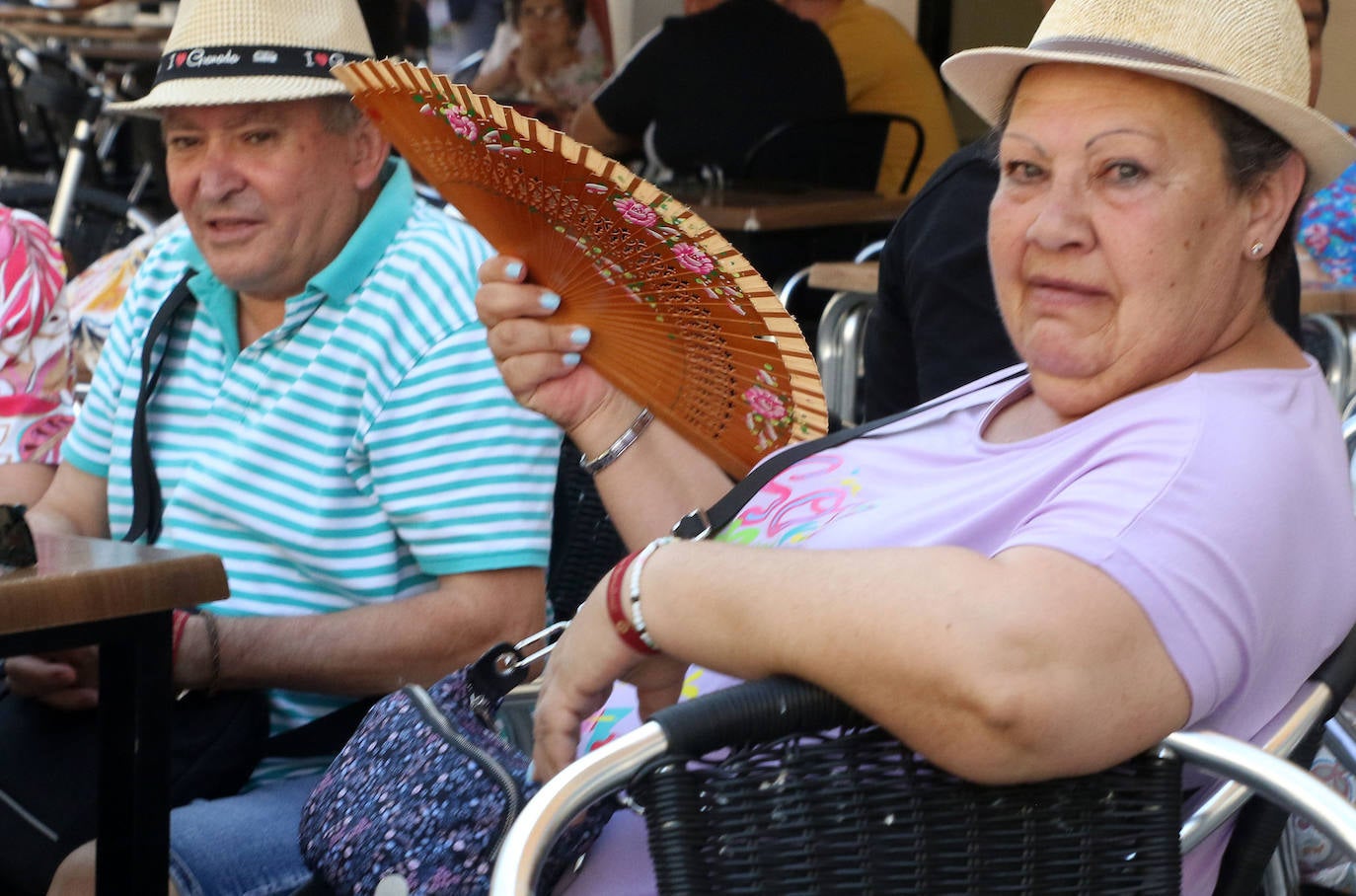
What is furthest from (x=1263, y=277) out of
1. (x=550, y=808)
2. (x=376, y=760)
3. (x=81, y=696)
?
(x=81, y=696)

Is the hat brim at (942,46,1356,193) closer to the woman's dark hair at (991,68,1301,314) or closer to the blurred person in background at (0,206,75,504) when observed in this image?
the woman's dark hair at (991,68,1301,314)

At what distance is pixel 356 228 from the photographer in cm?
236

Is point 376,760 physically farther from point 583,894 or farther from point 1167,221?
point 1167,221

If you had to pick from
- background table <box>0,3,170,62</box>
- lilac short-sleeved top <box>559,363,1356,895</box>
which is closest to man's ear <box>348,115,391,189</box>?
lilac short-sleeved top <box>559,363,1356,895</box>

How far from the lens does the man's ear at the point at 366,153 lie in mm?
2383

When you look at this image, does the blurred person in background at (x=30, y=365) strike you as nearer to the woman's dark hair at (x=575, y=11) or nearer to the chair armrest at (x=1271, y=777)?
the chair armrest at (x=1271, y=777)

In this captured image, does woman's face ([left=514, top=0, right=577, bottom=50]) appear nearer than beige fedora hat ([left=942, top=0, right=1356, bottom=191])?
No

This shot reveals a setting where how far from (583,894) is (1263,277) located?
2.87 feet

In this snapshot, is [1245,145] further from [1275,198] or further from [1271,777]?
[1271,777]

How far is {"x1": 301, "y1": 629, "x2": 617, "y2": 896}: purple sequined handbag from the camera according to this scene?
1.44 m

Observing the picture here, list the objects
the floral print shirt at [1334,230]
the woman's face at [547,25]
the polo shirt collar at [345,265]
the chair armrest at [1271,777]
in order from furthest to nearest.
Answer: the woman's face at [547,25] → the floral print shirt at [1334,230] → the polo shirt collar at [345,265] → the chair armrest at [1271,777]

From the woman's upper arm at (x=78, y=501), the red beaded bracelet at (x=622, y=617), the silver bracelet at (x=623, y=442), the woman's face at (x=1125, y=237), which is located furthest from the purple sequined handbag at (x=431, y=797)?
the woman's upper arm at (x=78, y=501)

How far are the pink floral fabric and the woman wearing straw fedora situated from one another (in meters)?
1.13

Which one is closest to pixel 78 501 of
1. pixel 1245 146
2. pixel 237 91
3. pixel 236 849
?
pixel 237 91
